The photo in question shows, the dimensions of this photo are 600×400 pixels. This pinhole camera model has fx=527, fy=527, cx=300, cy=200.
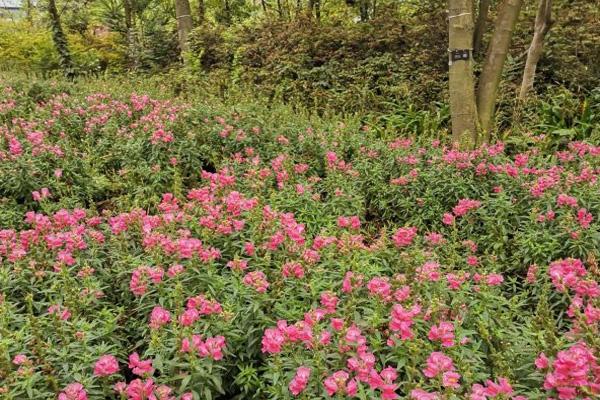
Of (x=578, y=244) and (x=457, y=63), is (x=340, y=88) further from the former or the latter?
(x=578, y=244)

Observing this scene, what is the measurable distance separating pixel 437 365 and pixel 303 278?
1078 millimetres

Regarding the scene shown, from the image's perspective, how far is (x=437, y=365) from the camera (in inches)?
83.4

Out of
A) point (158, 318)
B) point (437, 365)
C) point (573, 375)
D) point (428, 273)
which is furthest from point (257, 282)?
point (573, 375)

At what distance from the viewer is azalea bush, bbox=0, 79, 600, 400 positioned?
2328 millimetres

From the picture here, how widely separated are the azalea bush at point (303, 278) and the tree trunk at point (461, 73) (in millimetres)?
982

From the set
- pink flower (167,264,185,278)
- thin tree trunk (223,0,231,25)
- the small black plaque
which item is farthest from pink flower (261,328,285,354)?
thin tree trunk (223,0,231,25)

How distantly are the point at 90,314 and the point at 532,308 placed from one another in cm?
285

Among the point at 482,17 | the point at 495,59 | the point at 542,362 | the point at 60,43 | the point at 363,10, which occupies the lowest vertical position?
the point at 542,362

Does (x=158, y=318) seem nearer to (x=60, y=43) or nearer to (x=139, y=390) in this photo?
(x=139, y=390)

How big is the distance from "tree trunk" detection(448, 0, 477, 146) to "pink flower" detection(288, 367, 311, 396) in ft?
15.6

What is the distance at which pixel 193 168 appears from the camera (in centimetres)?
597

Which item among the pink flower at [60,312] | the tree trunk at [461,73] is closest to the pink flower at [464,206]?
the tree trunk at [461,73]

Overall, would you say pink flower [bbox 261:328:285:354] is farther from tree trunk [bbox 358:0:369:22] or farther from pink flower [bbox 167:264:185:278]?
tree trunk [bbox 358:0:369:22]

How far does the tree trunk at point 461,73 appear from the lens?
6.29m
